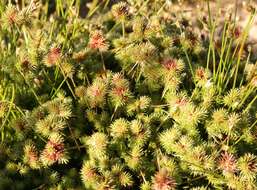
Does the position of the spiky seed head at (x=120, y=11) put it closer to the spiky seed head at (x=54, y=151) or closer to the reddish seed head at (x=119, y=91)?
the reddish seed head at (x=119, y=91)

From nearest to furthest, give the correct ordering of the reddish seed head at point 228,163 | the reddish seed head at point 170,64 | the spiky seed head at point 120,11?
the reddish seed head at point 228,163 < the reddish seed head at point 170,64 < the spiky seed head at point 120,11

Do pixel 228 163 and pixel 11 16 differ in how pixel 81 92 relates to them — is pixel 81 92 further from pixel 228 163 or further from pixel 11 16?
pixel 228 163

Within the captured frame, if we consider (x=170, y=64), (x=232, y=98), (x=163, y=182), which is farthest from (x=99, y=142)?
(x=232, y=98)

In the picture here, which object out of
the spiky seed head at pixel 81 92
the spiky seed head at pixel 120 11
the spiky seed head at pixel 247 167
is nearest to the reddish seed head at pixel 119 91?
the spiky seed head at pixel 81 92

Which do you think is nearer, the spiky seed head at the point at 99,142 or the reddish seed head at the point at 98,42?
the spiky seed head at the point at 99,142

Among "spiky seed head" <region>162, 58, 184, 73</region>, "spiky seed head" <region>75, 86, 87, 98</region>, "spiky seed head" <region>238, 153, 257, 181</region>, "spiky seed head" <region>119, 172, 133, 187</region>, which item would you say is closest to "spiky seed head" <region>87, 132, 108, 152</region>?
"spiky seed head" <region>119, 172, 133, 187</region>

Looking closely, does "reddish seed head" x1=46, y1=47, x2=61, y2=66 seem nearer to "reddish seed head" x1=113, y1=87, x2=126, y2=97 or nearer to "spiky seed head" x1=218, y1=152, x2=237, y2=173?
"reddish seed head" x1=113, y1=87, x2=126, y2=97

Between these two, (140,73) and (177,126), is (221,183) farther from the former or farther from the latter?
(140,73)

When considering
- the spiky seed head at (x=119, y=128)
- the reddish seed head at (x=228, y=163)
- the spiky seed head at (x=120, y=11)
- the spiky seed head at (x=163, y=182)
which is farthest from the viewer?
the spiky seed head at (x=120, y=11)

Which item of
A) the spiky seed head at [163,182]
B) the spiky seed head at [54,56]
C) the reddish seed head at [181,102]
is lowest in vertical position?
the spiky seed head at [163,182]
